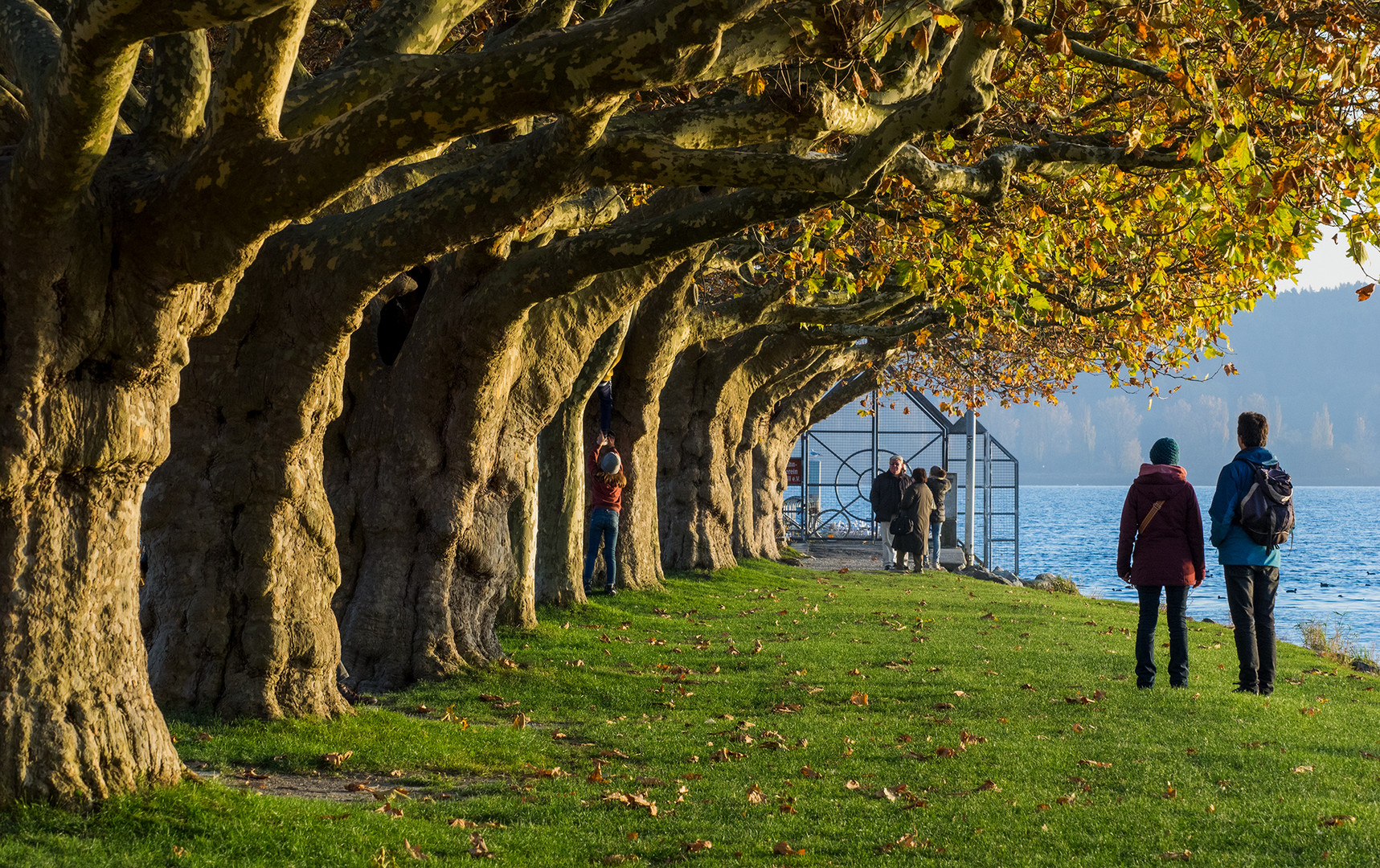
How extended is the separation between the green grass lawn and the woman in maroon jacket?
2.67 feet

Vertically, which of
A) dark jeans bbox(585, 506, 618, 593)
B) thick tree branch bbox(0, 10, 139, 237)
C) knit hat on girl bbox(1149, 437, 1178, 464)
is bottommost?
dark jeans bbox(585, 506, 618, 593)

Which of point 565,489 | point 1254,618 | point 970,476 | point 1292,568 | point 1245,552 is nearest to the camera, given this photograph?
point 1245,552

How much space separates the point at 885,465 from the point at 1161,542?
30.1m

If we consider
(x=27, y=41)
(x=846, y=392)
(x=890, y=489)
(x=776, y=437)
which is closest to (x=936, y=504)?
(x=846, y=392)

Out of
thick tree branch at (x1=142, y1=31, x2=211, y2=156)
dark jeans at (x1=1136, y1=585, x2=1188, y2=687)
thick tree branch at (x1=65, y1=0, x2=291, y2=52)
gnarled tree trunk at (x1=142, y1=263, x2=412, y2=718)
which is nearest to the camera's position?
thick tree branch at (x1=65, y1=0, x2=291, y2=52)

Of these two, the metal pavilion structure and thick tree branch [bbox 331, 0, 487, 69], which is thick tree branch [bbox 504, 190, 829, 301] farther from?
the metal pavilion structure

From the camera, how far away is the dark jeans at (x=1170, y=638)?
9797 millimetres

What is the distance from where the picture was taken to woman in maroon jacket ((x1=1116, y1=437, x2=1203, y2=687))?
9617mm

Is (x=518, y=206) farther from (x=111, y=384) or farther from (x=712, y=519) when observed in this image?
(x=712, y=519)

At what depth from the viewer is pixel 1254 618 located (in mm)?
9875

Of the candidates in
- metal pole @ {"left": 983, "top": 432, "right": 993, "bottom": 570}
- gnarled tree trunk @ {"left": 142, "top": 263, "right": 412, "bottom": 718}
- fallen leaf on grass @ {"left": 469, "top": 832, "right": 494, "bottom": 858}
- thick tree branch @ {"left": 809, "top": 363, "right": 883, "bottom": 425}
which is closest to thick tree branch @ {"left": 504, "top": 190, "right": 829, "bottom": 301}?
gnarled tree trunk @ {"left": 142, "top": 263, "right": 412, "bottom": 718}

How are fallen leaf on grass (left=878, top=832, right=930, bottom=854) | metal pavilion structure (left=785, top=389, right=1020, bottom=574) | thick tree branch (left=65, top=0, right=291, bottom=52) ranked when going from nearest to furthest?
thick tree branch (left=65, top=0, right=291, bottom=52) → fallen leaf on grass (left=878, top=832, right=930, bottom=854) → metal pavilion structure (left=785, top=389, right=1020, bottom=574)

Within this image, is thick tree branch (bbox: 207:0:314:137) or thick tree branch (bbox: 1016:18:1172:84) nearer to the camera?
thick tree branch (bbox: 207:0:314:137)

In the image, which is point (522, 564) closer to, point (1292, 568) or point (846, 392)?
point (846, 392)
